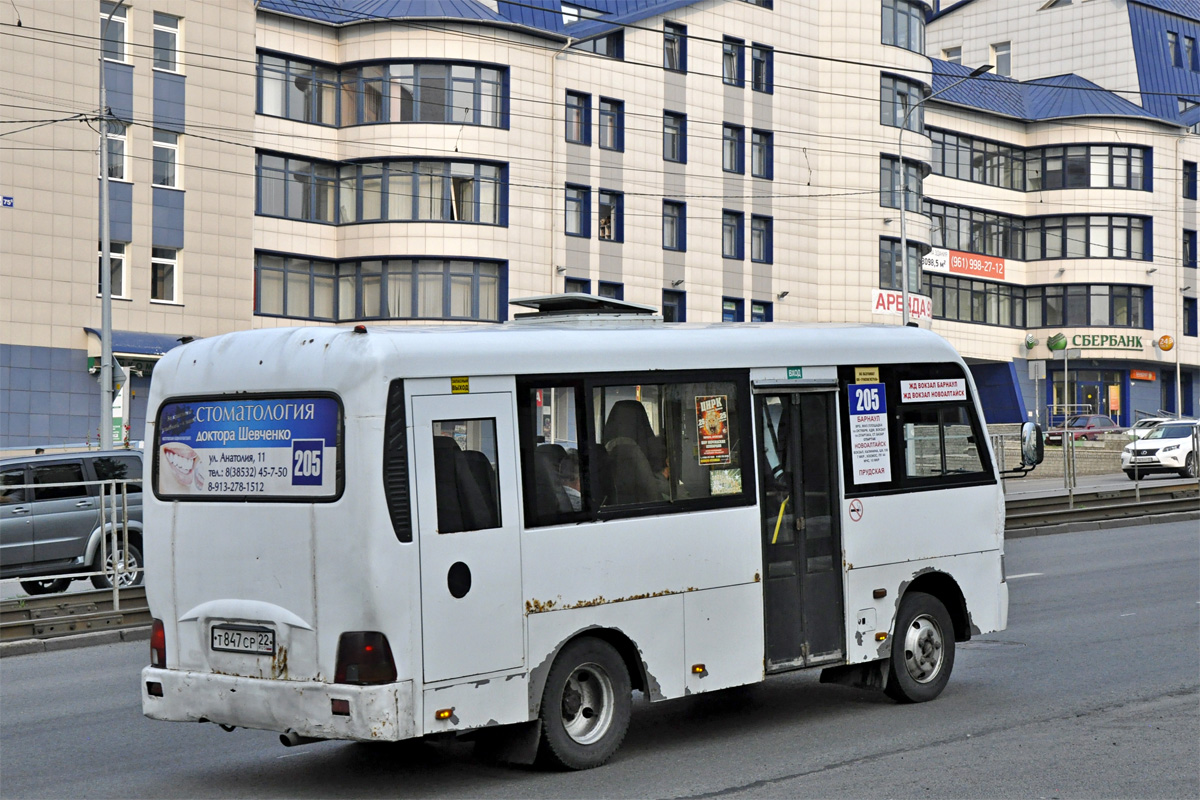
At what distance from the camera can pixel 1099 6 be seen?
73.8 metres

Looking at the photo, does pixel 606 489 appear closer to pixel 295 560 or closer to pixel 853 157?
pixel 295 560

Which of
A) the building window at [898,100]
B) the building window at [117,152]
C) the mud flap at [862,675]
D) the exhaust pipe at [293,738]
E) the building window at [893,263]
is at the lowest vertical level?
the mud flap at [862,675]

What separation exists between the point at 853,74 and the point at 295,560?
175 ft

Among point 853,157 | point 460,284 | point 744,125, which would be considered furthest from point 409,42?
point 853,157

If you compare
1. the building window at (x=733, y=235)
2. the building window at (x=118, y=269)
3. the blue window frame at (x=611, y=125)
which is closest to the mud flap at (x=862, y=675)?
the building window at (x=118, y=269)

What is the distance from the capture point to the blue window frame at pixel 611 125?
50625mm

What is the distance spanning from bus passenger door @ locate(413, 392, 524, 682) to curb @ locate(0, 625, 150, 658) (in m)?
7.87

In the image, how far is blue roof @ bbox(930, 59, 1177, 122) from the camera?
226 ft

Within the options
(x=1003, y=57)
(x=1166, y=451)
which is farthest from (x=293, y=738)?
(x=1003, y=57)

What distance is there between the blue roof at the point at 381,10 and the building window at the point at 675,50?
632 cm

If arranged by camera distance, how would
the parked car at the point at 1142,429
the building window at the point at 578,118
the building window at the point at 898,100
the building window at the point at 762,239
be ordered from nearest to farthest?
the parked car at the point at 1142,429, the building window at the point at 578,118, the building window at the point at 762,239, the building window at the point at 898,100

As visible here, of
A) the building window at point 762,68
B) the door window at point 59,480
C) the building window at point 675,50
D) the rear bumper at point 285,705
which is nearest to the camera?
the rear bumper at point 285,705

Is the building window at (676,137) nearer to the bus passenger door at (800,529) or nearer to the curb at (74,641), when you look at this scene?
the curb at (74,641)

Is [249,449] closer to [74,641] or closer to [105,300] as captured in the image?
[74,641]
